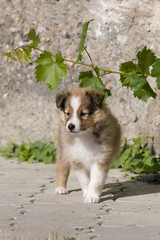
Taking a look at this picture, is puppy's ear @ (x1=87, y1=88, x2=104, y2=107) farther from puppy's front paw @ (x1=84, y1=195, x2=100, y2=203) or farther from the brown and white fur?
puppy's front paw @ (x1=84, y1=195, x2=100, y2=203)

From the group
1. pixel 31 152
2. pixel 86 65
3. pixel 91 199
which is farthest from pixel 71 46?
pixel 91 199

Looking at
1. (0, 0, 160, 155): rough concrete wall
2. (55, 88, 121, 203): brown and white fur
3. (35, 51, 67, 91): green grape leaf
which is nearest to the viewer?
(35, 51, 67, 91): green grape leaf

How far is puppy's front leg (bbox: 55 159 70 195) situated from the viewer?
5079 mm

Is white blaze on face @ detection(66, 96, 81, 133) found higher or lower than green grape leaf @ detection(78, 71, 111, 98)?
lower

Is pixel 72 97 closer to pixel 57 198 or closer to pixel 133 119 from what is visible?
pixel 57 198

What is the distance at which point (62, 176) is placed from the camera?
517 centimetres

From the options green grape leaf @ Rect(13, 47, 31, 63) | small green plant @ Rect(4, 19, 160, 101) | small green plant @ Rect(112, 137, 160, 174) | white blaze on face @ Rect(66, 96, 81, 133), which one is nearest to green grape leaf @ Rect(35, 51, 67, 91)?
small green plant @ Rect(4, 19, 160, 101)

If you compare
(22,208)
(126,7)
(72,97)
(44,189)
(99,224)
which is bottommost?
(44,189)

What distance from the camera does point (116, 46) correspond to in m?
7.25

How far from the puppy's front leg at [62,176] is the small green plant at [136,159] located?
4.33 feet

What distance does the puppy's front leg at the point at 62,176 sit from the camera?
16.7 feet

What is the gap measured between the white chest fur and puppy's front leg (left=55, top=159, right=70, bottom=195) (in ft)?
1.11

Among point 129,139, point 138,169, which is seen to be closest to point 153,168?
point 138,169

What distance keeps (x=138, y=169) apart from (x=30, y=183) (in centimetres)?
153
